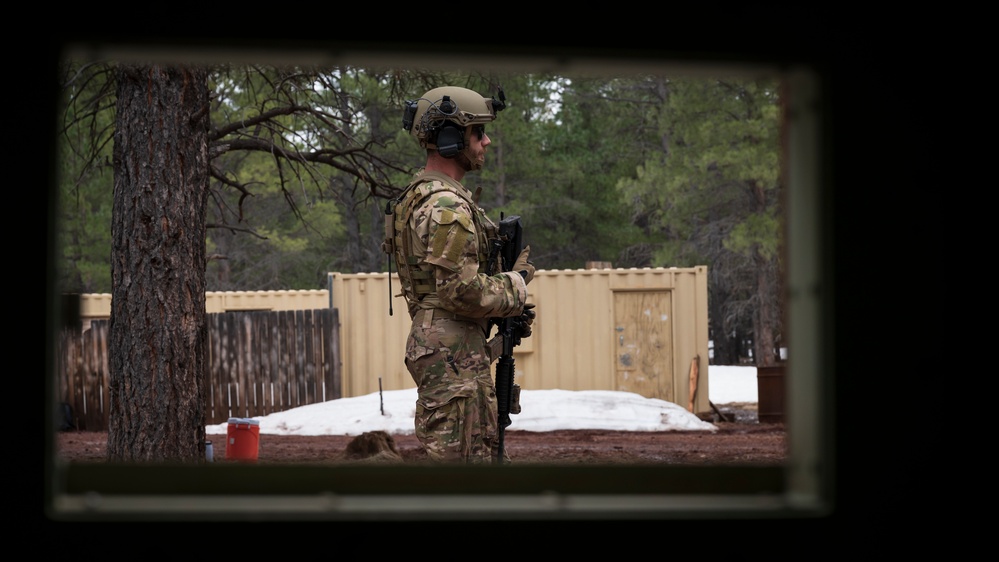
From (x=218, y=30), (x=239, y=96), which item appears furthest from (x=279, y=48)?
(x=239, y=96)

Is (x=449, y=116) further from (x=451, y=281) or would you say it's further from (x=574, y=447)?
(x=574, y=447)

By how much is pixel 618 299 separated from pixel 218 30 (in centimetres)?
1500

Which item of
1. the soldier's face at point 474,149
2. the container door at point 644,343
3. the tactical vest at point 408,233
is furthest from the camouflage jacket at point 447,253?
the container door at point 644,343

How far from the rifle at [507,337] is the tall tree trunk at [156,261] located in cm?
207

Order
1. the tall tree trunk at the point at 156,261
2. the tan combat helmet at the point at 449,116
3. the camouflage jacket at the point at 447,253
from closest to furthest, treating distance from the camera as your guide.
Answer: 1. the camouflage jacket at the point at 447,253
2. the tan combat helmet at the point at 449,116
3. the tall tree trunk at the point at 156,261

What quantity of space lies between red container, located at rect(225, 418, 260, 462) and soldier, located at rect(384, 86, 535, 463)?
5204mm

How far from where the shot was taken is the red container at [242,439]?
31.0ft

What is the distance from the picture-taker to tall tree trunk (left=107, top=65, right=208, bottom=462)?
5.96 metres

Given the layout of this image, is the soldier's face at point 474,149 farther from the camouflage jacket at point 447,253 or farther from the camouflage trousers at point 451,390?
the camouflage trousers at point 451,390

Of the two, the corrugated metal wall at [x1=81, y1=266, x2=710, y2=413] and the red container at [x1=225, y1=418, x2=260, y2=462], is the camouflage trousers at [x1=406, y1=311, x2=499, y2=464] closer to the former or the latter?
the red container at [x1=225, y1=418, x2=260, y2=462]

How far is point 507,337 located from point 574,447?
7.71 metres

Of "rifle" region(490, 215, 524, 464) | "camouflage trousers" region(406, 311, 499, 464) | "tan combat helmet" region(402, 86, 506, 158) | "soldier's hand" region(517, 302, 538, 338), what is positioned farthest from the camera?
"soldier's hand" region(517, 302, 538, 338)

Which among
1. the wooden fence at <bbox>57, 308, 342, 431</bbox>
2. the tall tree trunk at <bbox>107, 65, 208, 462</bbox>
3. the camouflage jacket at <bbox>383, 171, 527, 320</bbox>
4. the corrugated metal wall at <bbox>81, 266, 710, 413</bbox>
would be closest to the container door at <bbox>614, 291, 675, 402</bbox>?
the corrugated metal wall at <bbox>81, 266, 710, 413</bbox>

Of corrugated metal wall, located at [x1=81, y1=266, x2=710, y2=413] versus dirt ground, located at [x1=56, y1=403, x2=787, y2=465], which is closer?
dirt ground, located at [x1=56, y1=403, x2=787, y2=465]
